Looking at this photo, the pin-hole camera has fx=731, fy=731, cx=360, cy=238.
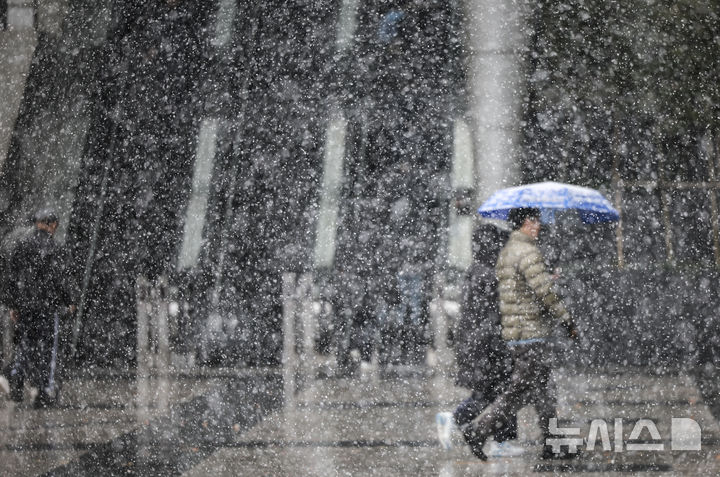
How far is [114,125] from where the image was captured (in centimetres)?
278

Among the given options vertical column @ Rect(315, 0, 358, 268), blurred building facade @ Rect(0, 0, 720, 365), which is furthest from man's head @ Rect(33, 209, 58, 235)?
vertical column @ Rect(315, 0, 358, 268)

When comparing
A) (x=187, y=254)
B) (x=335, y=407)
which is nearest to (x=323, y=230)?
(x=187, y=254)

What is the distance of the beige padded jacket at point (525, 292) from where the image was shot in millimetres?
1492

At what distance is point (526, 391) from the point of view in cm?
154

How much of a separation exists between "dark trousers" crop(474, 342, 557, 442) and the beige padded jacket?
42mm

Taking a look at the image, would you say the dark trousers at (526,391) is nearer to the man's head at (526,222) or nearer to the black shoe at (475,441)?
the black shoe at (475,441)

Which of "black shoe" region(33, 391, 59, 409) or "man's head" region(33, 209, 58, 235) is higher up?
"man's head" region(33, 209, 58, 235)

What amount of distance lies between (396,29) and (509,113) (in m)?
0.62

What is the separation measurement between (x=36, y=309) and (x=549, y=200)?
1641 mm

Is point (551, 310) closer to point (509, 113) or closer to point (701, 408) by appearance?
point (701, 408)

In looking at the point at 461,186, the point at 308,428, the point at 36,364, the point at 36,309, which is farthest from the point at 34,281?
the point at 461,186

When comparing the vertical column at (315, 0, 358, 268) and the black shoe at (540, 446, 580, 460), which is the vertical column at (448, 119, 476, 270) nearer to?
the vertical column at (315, 0, 358, 268)

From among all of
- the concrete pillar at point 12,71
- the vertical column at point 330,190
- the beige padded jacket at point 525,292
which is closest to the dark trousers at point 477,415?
the beige padded jacket at point 525,292

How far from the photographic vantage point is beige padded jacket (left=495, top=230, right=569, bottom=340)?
1.49 m
